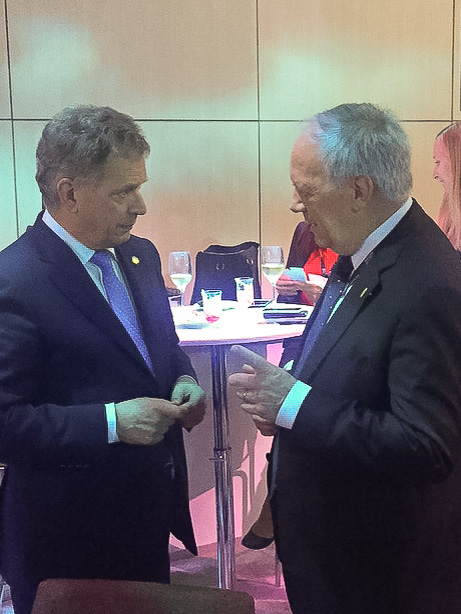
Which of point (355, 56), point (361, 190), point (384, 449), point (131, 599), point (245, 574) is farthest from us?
point (355, 56)

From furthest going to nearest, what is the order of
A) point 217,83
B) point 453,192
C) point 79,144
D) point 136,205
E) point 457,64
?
point 457,64
point 217,83
point 453,192
point 136,205
point 79,144

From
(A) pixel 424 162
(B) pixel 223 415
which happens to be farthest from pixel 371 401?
(A) pixel 424 162

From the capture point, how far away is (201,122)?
4.18 metres

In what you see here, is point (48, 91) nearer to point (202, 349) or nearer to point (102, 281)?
point (202, 349)

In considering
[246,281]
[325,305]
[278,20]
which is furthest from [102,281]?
[278,20]

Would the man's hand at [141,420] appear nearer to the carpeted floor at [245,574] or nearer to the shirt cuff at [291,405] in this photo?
the shirt cuff at [291,405]

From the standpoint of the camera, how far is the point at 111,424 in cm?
153

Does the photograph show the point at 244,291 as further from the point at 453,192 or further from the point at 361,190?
the point at 361,190

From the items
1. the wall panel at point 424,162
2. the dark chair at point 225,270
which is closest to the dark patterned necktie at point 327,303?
the dark chair at point 225,270

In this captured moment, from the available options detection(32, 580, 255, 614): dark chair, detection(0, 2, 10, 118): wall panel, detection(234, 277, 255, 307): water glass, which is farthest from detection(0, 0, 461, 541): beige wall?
detection(32, 580, 255, 614): dark chair

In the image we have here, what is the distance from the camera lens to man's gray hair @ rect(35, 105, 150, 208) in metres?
1.52

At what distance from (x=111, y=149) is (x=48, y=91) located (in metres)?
2.53

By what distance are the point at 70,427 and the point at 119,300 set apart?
343 mm

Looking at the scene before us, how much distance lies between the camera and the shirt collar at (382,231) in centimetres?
144
